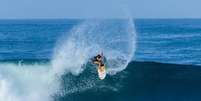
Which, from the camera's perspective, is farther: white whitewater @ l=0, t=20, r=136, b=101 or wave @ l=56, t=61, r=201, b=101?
wave @ l=56, t=61, r=201, b=101

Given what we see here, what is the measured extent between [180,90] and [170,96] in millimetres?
915

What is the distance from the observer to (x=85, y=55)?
92.4 ft

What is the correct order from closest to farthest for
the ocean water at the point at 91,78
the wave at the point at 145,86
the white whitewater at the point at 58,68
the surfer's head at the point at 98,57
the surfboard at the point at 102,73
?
the surfer's head at the point at 98,57
the surfboard at the point at 102,73
the white whitewater at the point at 58,68
the ocean water at the point at 91,78
the wave at the point at 145,86

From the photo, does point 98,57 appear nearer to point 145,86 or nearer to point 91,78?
point 91,78

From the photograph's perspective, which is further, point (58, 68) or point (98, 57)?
point (58, 68)

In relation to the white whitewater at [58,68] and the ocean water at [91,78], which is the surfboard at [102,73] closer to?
the ocean water at [91,78]

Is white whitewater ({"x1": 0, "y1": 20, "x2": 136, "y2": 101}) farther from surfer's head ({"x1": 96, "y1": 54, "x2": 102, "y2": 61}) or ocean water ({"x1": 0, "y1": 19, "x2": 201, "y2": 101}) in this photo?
surfer's head ({"x1": 96, "y1": 54, "x2": 102, "y2": 61})

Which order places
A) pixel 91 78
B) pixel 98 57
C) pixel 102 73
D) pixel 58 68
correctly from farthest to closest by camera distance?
pixel 58 68
pixel 91 78
pixel 102 73
pixel 98 57

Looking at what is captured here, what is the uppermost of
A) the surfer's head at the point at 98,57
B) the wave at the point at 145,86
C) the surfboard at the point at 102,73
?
the surfer's head at the point at 98,57

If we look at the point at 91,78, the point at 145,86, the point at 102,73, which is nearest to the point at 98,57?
the point at 102,73

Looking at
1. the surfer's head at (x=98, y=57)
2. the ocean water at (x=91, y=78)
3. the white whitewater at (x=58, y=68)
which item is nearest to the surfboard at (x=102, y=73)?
the ocean water at (x=91, y=78)

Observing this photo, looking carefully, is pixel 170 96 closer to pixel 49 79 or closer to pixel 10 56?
pixel 49 79

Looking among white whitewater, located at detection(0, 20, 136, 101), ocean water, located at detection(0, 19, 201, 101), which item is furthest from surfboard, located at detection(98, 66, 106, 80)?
white whitewater, located at detection(0, 20, 136, 101)

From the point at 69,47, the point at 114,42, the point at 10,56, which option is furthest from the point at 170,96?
the point at 10,56
